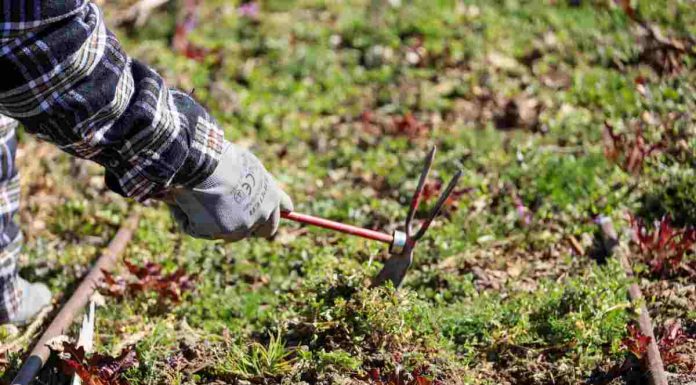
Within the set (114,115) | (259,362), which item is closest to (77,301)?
(259,362)

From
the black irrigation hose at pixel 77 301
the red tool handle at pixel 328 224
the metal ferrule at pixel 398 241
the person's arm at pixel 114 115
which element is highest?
the person's arm at pixel 114 115

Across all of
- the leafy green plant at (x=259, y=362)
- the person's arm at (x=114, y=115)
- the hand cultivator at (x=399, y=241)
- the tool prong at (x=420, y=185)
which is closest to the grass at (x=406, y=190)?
the leafy green plant at (x=259, y=362)

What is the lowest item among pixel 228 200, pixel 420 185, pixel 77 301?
pixel 77 301

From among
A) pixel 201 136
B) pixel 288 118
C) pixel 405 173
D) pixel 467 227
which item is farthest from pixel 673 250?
pixel 288 118

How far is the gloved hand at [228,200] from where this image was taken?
348 cm

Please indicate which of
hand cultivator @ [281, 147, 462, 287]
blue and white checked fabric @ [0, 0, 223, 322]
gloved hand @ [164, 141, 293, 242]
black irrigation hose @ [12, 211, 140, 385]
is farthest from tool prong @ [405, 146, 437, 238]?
black irrigation hose @ [12, 211, 140, 385]

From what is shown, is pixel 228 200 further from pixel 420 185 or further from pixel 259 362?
pixel 420 185

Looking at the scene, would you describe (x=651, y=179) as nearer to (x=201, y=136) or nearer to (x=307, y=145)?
(x=307, y=145)

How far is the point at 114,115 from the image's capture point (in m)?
3.17

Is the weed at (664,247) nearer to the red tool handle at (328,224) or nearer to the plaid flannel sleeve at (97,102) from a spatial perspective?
the red tool handle at (328,224)

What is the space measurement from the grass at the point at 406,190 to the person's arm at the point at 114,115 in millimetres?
693

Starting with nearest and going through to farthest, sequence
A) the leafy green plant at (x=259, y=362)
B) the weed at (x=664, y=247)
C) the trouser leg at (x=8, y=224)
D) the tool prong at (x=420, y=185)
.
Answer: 1. the leafy green plant at (x=259, y=362)
2. the tool prong at (x=420, y=185)
3. the trouser leg at (x=8, y=224)
4. the weed at (x=664, y=247)

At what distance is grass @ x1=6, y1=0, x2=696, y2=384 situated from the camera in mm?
3879

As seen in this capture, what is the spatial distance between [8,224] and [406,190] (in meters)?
2.19
